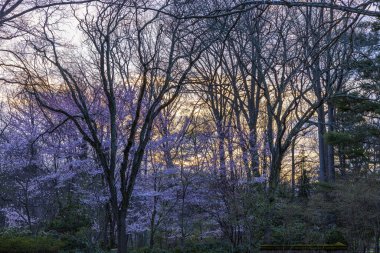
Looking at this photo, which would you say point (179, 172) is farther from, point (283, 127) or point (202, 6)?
point (202, 6)

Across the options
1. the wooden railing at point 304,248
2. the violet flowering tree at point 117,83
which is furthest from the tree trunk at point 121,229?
the wooden railing at point 304,248

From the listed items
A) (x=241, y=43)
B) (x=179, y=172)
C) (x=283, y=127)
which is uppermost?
(x=241, y=43)

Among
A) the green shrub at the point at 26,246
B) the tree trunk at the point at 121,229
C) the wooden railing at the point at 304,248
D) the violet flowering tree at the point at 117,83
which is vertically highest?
the violet flowering tree at the point at 117,83

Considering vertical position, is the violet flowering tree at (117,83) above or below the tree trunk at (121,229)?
above

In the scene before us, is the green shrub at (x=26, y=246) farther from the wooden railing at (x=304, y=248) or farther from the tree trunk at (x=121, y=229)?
the wooden railing at (x=304, y=248)

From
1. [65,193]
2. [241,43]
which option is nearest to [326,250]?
[241,43]

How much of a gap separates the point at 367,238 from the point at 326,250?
2646 millimetres

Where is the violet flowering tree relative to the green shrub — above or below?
above

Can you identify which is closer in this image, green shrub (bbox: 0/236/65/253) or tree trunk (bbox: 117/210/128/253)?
tree trunk (bbox: 117/210/128/253)

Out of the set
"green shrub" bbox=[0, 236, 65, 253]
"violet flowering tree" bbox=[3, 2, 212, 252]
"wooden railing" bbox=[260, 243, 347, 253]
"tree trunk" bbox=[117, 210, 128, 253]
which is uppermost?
"violet flowering tree" bbox=[3, 2, 212, 252]

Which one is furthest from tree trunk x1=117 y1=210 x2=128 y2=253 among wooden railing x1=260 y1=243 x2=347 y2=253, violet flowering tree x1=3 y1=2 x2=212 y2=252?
wooden railing x1=260 y1=243 x2=347 y2=253

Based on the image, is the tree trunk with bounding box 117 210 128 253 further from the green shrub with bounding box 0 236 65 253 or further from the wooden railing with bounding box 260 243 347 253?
the wooden railing with bounding box 260 243 347 253

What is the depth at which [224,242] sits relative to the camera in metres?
14.2

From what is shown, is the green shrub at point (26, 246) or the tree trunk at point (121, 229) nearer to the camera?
the tree trunk at point (121, 229)
